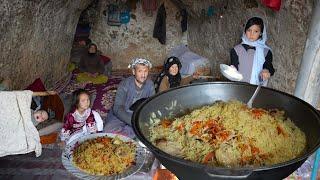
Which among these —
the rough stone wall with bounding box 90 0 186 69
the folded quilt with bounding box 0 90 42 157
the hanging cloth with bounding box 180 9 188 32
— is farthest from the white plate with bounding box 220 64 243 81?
the rough stone wall with bounding box 90 0 186 69

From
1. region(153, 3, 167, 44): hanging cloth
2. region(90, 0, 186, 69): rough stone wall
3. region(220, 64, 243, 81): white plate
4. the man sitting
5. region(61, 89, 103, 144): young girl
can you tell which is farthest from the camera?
region(90, 0, 186, 69): rough stone wall

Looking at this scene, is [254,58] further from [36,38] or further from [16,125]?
[36,38]

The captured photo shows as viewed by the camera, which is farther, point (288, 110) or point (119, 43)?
point (119, 43)

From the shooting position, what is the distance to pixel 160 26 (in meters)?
7.85

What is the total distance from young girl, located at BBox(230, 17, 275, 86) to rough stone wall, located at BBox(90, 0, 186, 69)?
13.6 ft

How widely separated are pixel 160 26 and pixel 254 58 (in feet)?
13.6

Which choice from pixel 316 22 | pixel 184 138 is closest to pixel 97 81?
pixel 316 22

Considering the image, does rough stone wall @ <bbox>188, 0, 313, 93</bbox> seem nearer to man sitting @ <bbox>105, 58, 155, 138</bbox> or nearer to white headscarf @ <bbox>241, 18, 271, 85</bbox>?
white headscarf @ <bbox>241, 18, 271, 85</bbox>

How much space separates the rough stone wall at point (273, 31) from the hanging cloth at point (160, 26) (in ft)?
3.03

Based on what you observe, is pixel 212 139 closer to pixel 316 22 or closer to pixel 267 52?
pixel 316 22

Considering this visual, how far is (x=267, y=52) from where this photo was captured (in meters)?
3.93

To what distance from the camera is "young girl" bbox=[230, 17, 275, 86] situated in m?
3.90

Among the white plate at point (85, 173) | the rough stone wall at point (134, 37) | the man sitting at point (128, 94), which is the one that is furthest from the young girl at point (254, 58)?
the rough stone wall at point (134, 37)

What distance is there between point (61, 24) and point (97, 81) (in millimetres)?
1256
